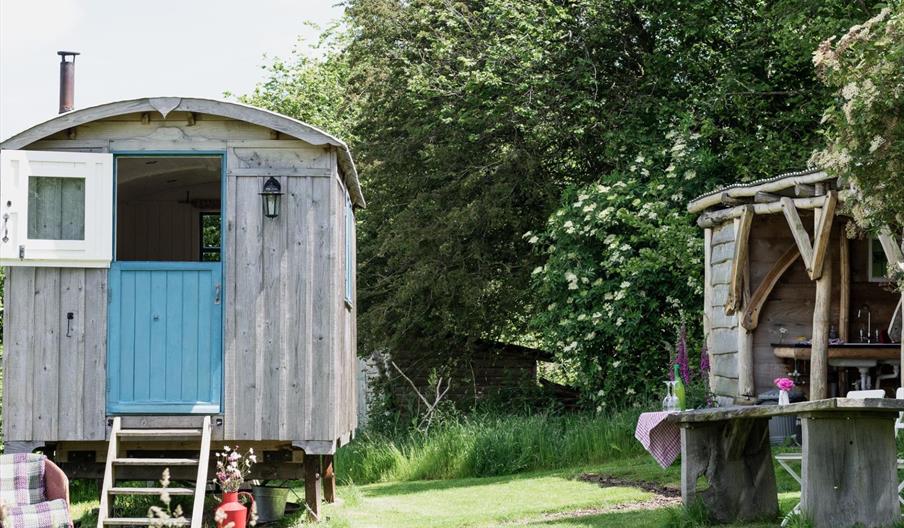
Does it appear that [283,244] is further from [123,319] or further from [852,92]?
[852,92]

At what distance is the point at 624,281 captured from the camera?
644 inches

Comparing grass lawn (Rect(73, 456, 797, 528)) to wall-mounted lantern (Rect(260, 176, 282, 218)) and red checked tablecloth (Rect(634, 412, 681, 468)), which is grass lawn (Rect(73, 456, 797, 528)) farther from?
wall-mounted lantern (Rect(260, 176, 282, 218))

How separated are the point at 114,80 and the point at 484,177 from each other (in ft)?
43.9

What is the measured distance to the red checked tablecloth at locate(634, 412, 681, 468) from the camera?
9125 millimetres

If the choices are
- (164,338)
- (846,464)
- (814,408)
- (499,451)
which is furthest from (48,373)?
(499,451)

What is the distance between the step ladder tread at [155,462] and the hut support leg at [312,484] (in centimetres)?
98

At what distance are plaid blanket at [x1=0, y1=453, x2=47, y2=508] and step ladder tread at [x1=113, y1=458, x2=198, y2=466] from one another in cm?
68

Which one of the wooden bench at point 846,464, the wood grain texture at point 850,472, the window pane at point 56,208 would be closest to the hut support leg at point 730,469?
the wooden bench at point 846,464

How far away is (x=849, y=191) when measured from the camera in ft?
34.1

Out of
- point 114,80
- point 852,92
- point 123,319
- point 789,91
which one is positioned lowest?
point 123,319

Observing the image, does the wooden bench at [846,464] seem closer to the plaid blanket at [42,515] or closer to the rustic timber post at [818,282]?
the plaid blanket at [42,515]

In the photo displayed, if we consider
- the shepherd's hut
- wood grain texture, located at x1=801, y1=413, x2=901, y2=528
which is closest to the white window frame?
the shepherd's hut

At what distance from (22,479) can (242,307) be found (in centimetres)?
207

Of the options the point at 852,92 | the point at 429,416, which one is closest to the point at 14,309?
the point at 852,92
